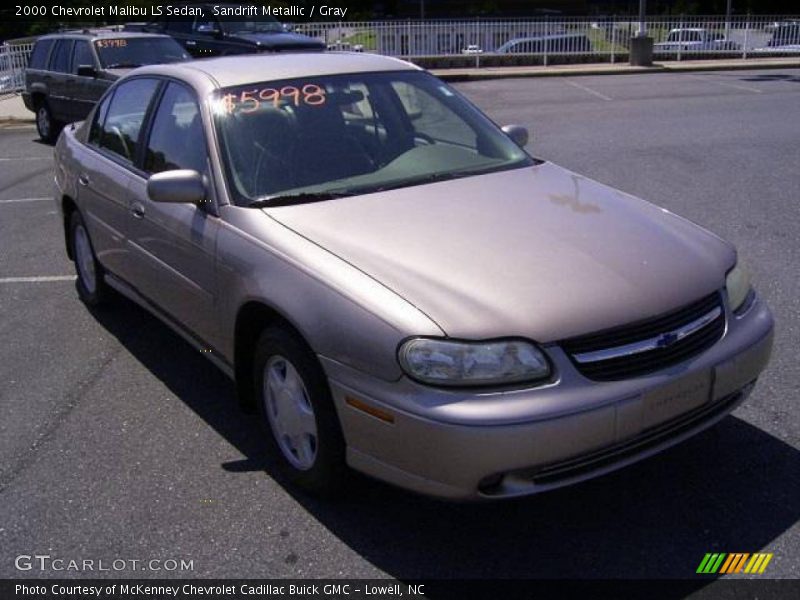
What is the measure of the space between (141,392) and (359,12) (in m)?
48.0

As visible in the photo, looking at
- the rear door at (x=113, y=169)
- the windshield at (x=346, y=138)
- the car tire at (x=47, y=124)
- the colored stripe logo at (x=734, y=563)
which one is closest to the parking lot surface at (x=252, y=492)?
the colored stripe logo at (x=734, y=563)

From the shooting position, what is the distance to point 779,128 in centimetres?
1270

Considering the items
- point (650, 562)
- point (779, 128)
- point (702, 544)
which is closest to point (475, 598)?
point (650, 562)

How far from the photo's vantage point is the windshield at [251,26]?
64.5 feet

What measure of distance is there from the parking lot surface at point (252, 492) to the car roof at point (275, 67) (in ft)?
5.17

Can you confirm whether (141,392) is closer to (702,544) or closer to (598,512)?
(598,512)

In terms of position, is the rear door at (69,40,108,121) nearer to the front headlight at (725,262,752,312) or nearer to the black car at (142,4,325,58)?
the black car at (142,4,325,58)

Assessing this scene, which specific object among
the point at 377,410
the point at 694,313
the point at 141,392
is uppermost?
the point at 694,313

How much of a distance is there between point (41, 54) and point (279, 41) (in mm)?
5457

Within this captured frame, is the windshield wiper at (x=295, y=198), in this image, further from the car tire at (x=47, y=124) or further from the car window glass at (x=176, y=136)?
the car tire at (x=47, y=124)

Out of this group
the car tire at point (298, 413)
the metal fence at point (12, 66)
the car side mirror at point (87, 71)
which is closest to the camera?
the car tire at point (298, 413)

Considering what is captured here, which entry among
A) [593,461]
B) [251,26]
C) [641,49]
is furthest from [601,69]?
[593,461]

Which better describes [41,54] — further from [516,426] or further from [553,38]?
[553,38]

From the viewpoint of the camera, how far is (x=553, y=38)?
2475cm
